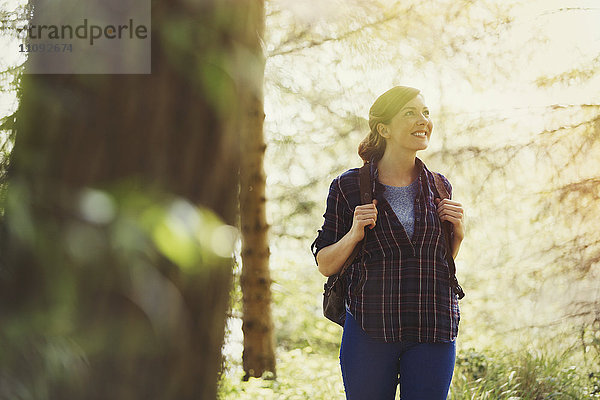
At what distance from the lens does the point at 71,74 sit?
999 millimetres

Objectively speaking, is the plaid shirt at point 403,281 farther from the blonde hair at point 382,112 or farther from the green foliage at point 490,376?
the green foliage at point 490,376

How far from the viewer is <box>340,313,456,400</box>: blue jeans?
207 cm

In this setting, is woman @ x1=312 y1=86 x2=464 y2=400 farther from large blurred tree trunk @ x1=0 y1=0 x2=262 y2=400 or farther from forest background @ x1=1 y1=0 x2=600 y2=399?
forest background @ x1=1 y1=0 x2=600 y2=399

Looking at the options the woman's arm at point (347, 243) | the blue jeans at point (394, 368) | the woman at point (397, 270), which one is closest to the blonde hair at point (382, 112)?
the woman at point (397, 270)

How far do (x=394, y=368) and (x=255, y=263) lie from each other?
4.43 meters

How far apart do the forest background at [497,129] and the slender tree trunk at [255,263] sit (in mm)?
224

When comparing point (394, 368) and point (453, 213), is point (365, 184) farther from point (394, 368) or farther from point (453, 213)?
point (394, 368)

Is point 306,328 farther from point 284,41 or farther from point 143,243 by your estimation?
point 143,243

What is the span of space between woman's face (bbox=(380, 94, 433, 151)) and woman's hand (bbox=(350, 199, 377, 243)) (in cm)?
29

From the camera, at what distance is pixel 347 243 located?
2113mm

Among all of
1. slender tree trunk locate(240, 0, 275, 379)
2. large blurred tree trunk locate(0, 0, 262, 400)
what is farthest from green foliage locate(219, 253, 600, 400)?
large blurred tree trunk locate(0, 0, 262, 400)

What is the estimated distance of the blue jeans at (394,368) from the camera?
2.07 m

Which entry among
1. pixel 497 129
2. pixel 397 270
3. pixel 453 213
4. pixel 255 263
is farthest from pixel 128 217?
pixel 255 263

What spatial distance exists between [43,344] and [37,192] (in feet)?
0.91
